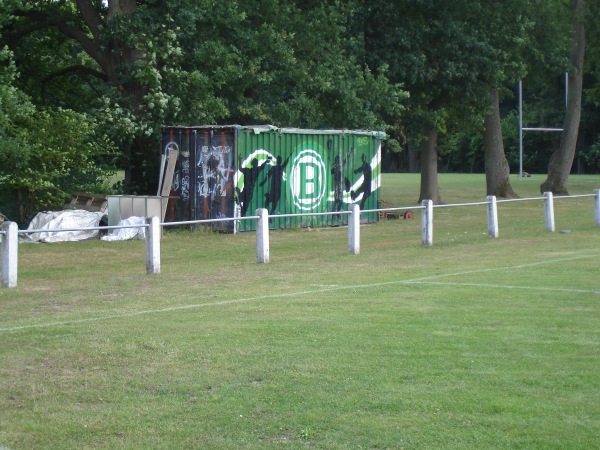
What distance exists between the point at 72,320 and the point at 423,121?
25.6m

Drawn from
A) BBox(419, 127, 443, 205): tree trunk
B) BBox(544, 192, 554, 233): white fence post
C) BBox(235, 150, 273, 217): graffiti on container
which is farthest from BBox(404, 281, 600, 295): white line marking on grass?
BBox(419, 127, 443, 205): tree trunk

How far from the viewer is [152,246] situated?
15.1 meters

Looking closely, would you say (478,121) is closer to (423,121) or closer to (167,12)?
(423,121)

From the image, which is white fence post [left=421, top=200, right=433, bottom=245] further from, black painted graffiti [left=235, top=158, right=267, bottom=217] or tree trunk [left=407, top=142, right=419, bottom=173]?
tree trunk [left=407, top=142, right=419, bottom=173]

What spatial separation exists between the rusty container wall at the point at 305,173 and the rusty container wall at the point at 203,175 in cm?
29

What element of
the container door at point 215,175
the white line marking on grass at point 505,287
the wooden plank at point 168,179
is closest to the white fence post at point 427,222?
the container door at point 215,175

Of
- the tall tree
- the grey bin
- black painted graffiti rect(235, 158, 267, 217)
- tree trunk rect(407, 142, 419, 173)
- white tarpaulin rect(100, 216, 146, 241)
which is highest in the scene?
the tall tree

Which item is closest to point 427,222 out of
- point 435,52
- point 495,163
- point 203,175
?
point 203,175

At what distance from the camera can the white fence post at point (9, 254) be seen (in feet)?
43.4

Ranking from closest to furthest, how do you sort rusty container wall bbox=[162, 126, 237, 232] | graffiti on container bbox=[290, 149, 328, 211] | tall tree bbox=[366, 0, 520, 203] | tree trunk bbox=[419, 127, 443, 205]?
rusty container wall bbox=[162, 126, 237, 232] < graffiti on container bbox=[290, 149, 328, 211] < tall tree bbox=[366, 0, 520, 203] < tree trunk bbox=[419, 127, 443, 205]

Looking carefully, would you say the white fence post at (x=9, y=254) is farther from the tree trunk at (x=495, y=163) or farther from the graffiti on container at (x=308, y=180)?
the tree trunk at (x=495, y=163)

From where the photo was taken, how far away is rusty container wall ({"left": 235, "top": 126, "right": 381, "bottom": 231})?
2445cm

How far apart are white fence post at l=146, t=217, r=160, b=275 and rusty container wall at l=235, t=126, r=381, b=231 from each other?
8882 mm

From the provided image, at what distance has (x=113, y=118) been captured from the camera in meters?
25.4
